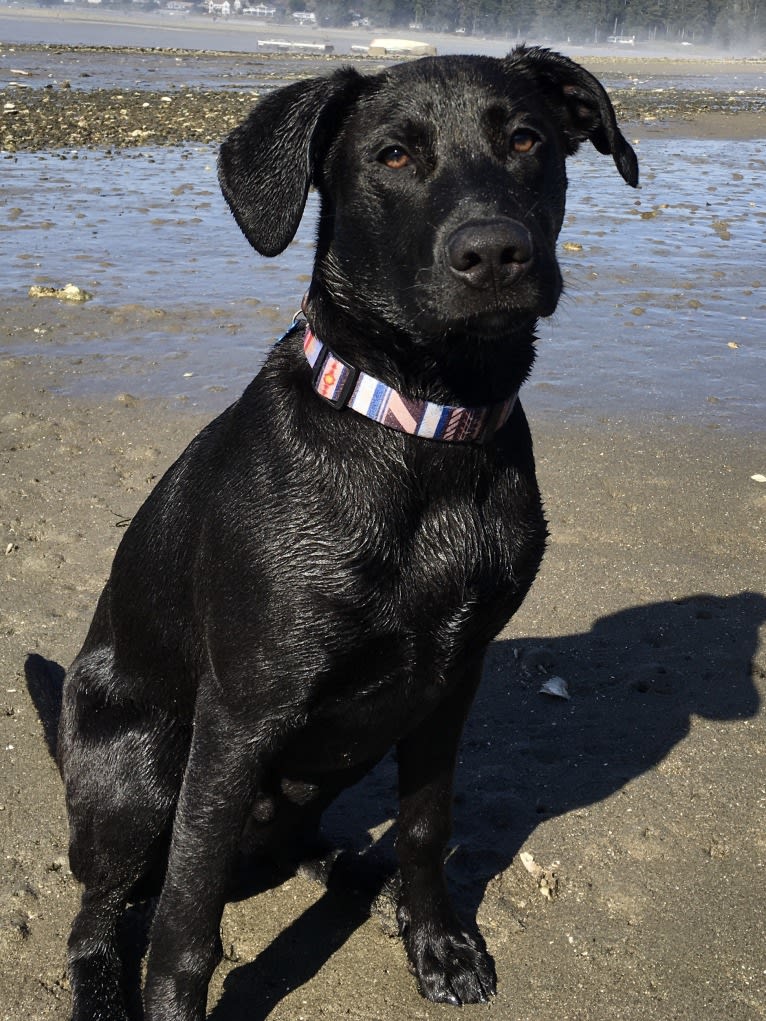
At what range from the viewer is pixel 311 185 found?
289cm

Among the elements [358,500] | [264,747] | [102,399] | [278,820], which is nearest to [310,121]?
[358,500]

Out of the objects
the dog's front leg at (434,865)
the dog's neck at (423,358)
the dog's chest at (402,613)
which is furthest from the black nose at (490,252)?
the dog's front leg at (434,865)

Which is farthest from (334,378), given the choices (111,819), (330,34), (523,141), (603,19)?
(603,19)

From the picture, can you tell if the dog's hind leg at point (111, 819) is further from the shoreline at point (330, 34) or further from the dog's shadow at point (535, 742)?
the shoreline at point (330, 34)

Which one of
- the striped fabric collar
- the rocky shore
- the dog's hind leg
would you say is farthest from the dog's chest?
the rocky shore

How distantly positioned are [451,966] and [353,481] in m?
1.44

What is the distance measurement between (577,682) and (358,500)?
2112mm

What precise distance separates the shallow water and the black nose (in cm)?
414

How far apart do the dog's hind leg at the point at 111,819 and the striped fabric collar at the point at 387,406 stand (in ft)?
3.40

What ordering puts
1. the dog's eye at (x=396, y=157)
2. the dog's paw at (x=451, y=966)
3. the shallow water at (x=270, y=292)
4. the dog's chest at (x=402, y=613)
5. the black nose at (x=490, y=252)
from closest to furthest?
the black nose at (x=490, y=252) < the dog's chest at (x=402, y=613) < the dog's eye at (x=396, y=157) < the dog's paw at (x=451, y=966) < the shallow water at (x=270, y=292)

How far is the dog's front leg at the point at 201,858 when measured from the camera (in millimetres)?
2707

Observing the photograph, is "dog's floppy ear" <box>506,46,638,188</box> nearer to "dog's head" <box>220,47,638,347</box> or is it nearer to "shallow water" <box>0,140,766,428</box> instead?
"dog's head" <box>220,47,638,347</box>

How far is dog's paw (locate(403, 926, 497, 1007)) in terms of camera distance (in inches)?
124

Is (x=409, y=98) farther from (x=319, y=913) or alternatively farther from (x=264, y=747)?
(x=319, y=913)
